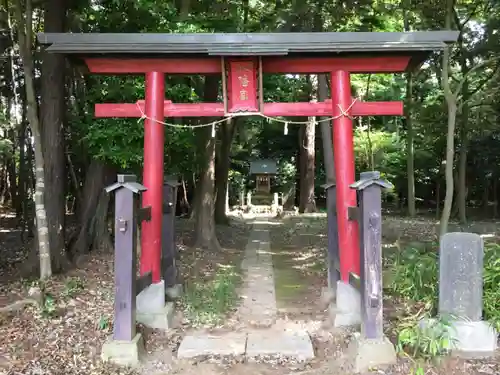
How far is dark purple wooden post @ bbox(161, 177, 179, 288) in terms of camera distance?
752cm

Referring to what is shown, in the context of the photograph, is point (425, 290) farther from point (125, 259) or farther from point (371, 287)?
point (125, 259)

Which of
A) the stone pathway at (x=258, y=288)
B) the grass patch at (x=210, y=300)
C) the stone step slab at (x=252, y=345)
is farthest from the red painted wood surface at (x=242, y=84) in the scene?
the stone step slab at (x=252, y=345)

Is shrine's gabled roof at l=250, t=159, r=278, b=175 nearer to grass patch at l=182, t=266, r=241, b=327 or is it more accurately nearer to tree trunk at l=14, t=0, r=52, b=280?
grass patch at l=182, t=266, r=241, b=327

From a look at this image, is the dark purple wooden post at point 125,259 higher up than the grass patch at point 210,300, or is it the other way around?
the dark purple wooden post at point 125,259

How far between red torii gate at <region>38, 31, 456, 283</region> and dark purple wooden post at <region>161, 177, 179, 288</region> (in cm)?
Answer: 69

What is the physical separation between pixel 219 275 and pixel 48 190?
11.3 ft

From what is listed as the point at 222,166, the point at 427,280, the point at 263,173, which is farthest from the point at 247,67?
the point at 263,173

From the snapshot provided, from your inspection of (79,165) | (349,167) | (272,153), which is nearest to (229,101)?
(349,167)

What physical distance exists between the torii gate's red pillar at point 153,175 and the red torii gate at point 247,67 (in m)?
0.01

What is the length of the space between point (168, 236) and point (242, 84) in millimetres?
2603

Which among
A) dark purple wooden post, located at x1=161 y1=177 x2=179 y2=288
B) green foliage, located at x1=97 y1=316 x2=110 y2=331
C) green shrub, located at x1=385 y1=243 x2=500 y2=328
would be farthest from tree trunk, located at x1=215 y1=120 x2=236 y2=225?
green foliage, located at x1=97 y1=316 x2=110 y2=331

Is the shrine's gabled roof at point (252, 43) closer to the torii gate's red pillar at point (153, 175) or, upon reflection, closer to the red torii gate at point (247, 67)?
the red torii gate at point (247, 67)

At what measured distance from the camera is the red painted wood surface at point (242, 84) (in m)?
7.04

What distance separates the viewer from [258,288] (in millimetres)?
8844
